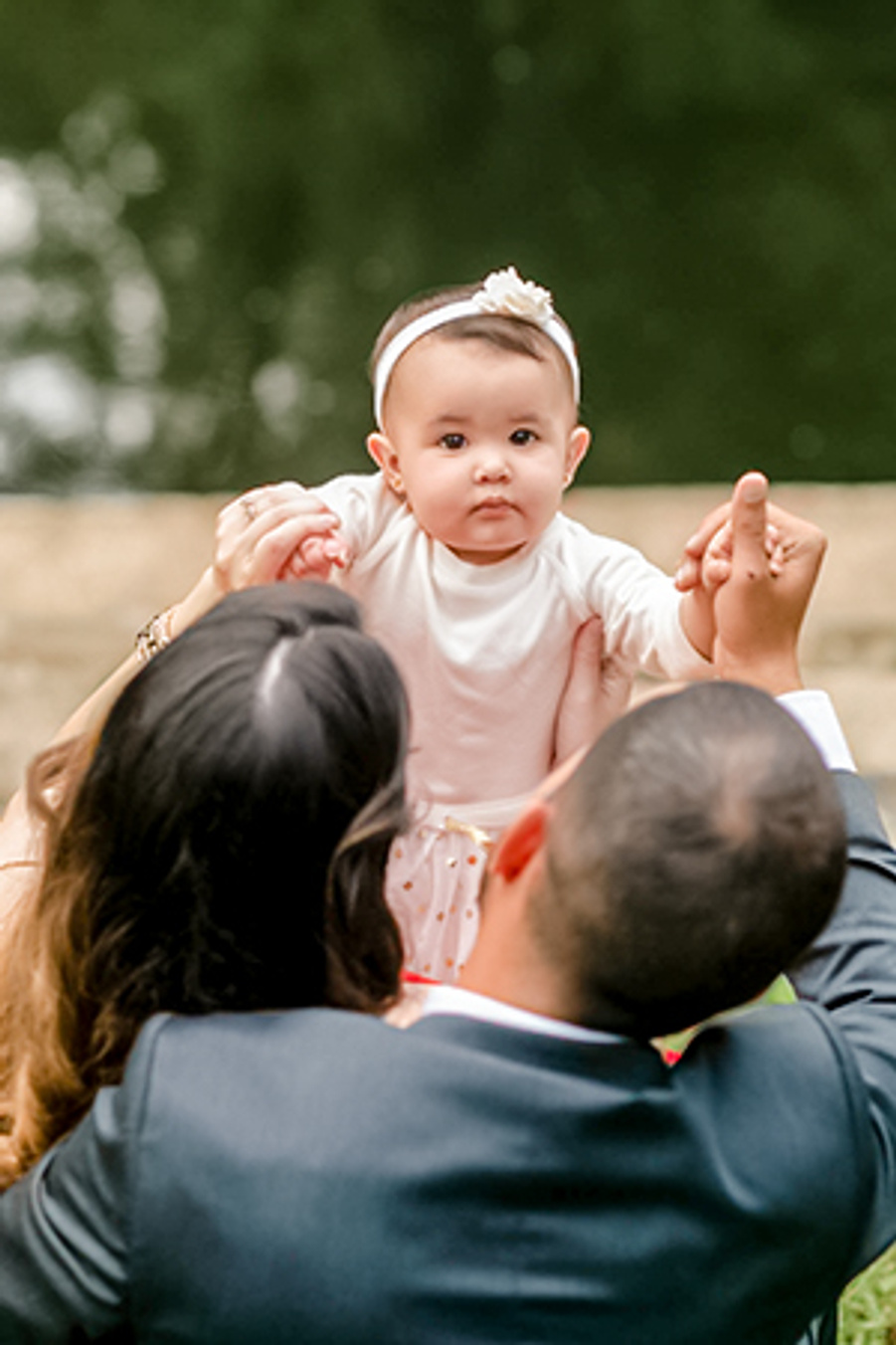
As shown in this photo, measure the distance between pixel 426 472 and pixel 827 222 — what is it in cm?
709

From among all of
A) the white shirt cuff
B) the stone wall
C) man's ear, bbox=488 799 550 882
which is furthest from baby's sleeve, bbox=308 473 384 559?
the stone wall

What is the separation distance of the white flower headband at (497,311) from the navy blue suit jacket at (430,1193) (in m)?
0.97

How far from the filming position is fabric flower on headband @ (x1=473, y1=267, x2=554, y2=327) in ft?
5.97

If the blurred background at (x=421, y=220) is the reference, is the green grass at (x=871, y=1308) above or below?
below

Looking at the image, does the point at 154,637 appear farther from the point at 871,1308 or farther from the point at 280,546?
the point at 871,1308

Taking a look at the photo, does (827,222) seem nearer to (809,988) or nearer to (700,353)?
(700,353)

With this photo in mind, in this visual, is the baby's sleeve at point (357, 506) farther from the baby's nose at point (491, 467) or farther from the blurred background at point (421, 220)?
the blurred background at point (421, 220)

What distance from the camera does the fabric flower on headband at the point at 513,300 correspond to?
1.82 metres

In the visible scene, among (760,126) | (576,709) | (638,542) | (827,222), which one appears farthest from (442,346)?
(760,126)

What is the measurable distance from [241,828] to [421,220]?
301 inches

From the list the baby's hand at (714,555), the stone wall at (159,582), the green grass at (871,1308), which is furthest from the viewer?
the stone wall at (159,582)

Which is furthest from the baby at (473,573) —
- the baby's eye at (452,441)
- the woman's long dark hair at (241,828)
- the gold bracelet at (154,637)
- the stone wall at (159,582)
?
the stone wall at (159,582)

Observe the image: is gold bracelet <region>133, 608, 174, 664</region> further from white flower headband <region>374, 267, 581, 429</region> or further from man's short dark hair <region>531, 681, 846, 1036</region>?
man's short dark hair <region>531, 681, 846, 1036</region>

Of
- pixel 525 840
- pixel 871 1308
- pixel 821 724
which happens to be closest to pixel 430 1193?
pixel 525 840
